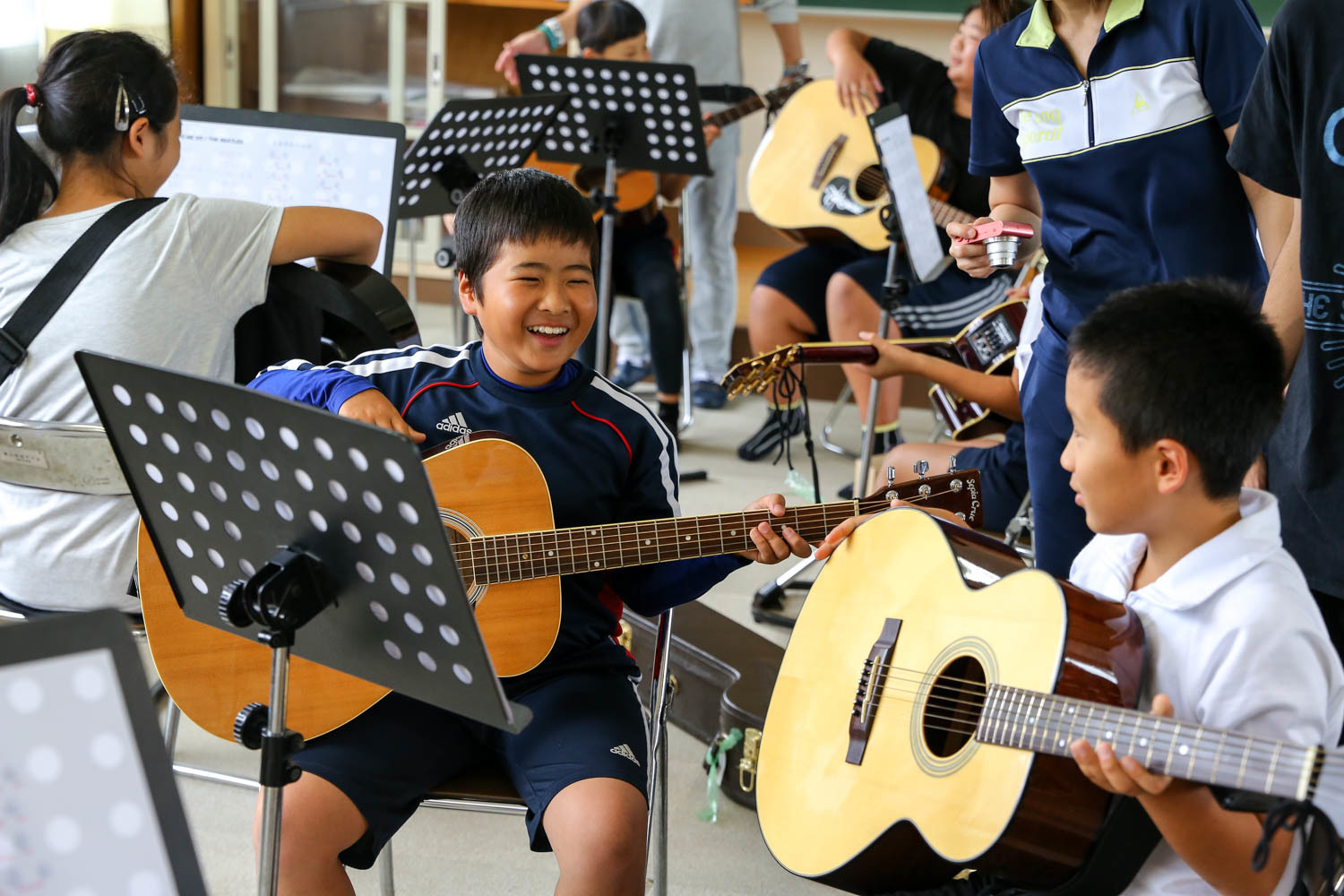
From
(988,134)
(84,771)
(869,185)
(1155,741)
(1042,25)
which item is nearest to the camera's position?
(84,771)

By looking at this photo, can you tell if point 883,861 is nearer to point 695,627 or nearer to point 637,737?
point 637,737

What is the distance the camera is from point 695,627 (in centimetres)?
254

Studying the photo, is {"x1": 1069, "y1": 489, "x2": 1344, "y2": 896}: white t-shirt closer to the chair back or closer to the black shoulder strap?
the chair back

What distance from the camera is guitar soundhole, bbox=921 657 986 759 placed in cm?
123

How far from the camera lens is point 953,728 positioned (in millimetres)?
1251

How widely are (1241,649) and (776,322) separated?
2.98 meters

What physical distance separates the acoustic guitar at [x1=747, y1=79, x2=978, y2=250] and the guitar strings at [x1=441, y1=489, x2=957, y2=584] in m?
2.40

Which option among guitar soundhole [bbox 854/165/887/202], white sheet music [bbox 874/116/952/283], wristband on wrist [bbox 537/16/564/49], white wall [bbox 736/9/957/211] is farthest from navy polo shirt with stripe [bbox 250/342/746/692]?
white wall [bbox 736/9/957/211]

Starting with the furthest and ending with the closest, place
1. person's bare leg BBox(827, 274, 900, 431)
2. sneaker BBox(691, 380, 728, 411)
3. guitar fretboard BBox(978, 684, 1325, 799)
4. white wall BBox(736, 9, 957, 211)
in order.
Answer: white wall BBox(736, 9, 957, 211) → sneaker BBox(691, 380, 728, 411) → person's bare leg BBox(827, 274, 900, 431) → guitar fretboard BBox(978, 684, 1325, 799)

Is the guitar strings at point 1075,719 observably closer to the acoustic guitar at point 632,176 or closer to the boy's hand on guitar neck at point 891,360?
the boy's hand on guitar neck at point 891,360

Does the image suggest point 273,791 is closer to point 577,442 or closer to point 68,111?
point 577,442

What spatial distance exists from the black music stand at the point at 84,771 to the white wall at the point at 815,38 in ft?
18.6

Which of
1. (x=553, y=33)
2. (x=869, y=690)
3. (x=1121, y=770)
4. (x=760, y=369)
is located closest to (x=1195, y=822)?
(x=1121, y=770)

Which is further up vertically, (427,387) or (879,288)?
(427,387)
